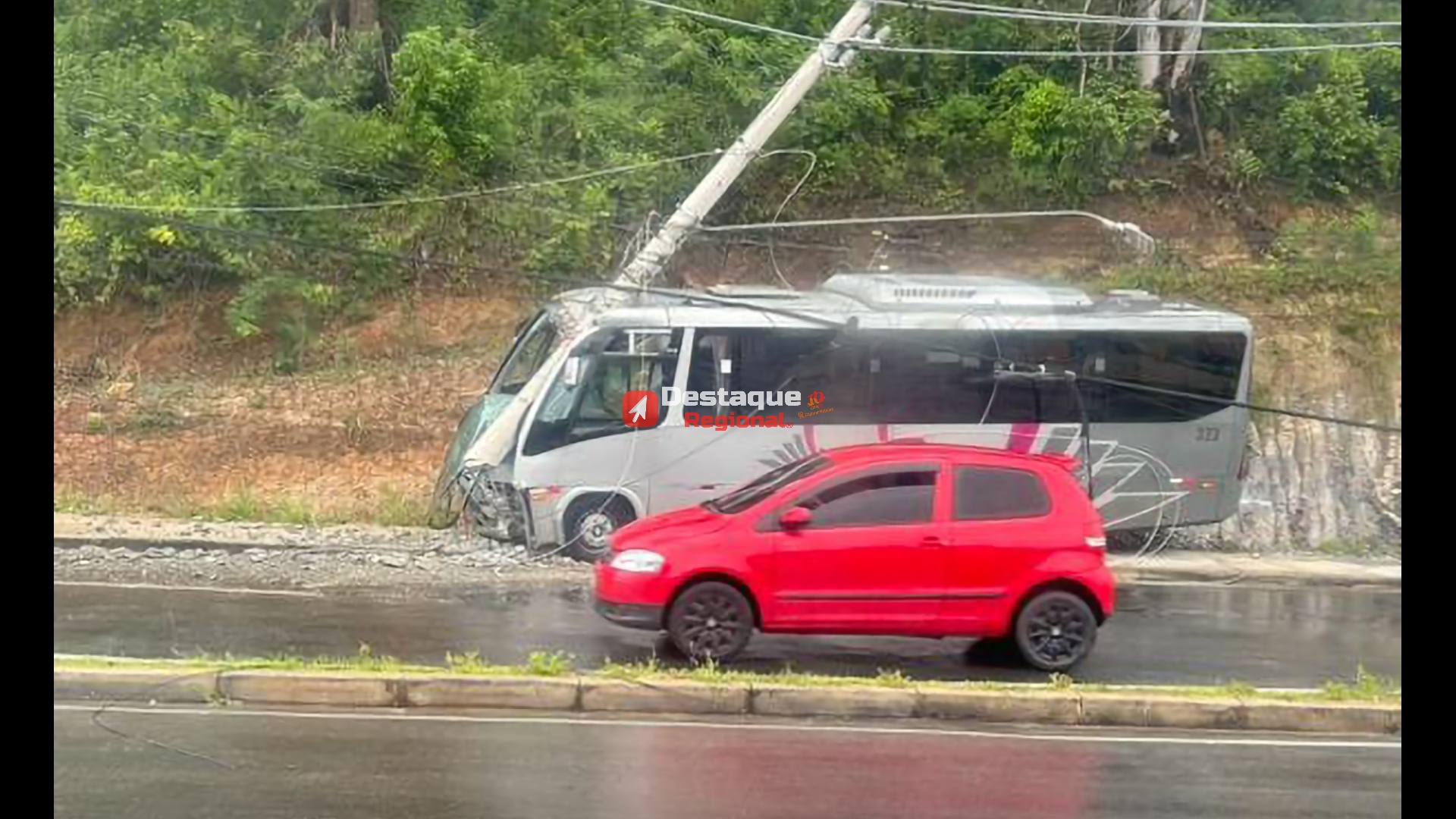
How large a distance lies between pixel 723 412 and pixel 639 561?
4832 millimetres

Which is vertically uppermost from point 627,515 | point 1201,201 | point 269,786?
point 1201,201

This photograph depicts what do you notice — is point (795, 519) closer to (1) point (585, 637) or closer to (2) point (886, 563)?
(2) point (886, 563)

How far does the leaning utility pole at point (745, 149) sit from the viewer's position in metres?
17.7

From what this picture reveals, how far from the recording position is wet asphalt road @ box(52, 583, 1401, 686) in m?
10.2

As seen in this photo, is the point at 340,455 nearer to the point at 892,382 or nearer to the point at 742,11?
the point at 892,382

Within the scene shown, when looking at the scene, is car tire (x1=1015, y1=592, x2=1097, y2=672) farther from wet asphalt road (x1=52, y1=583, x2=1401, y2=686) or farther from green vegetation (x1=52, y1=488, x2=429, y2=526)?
green vegetation (x1=52, y1=488, x2=429, y2=526)

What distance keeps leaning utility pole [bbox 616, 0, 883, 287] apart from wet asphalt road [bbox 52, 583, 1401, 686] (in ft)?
19.2

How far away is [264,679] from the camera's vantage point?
8.65m

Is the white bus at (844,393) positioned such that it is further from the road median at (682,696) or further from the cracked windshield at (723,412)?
the road median at (682,696)

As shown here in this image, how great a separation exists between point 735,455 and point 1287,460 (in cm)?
796

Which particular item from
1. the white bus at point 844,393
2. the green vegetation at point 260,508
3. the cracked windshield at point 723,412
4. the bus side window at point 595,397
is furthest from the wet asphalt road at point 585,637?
the green vegetation at point 260,508

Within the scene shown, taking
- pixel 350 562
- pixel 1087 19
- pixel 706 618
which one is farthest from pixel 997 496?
pixel 1087 19

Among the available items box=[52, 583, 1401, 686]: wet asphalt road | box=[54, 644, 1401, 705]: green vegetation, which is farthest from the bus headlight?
A: box=[52, 583, 1401, 686]: wet asphalt road
